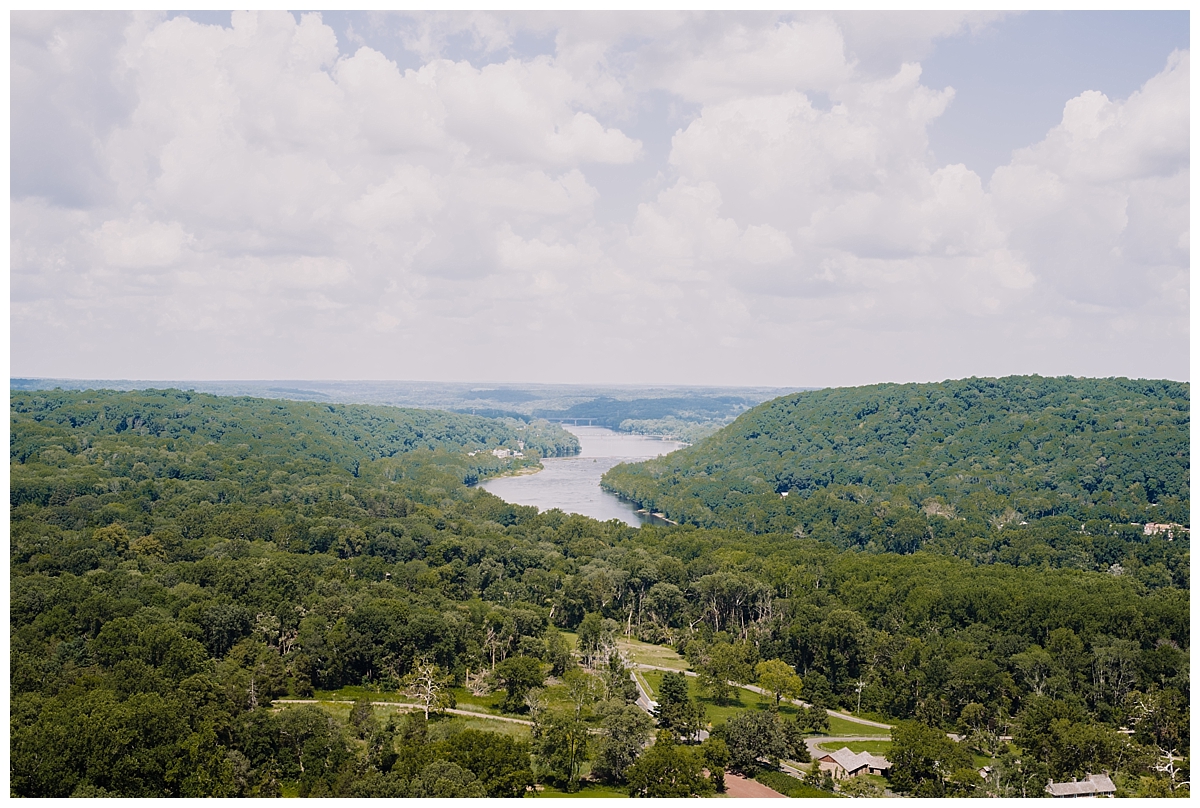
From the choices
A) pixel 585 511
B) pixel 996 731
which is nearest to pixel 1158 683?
pixel 996 731

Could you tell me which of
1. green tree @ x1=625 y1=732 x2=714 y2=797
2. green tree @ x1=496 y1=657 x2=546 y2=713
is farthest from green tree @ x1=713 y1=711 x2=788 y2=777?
green tree @ x1=496 y1=657 x2=546 y2=713

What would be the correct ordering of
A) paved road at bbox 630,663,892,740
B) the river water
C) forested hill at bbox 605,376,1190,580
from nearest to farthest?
paved road at bbox 630,663,892,740 < forested hill at bbox 605,376,1190,580 < the river water

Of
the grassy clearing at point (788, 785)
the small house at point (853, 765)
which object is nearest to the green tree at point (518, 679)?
the grassy clearing at point (788, 785)

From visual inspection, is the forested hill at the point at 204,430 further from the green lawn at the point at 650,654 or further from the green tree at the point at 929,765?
the green tree at the point at 929,765

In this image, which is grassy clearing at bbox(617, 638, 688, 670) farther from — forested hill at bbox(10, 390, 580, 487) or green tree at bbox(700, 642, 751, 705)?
forested hill at bbox(10, 390, 580, 487)

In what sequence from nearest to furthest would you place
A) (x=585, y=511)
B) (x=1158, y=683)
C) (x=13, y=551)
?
(x=1158, y=683)
(x=13, y=551)
(x=585, y=511)
